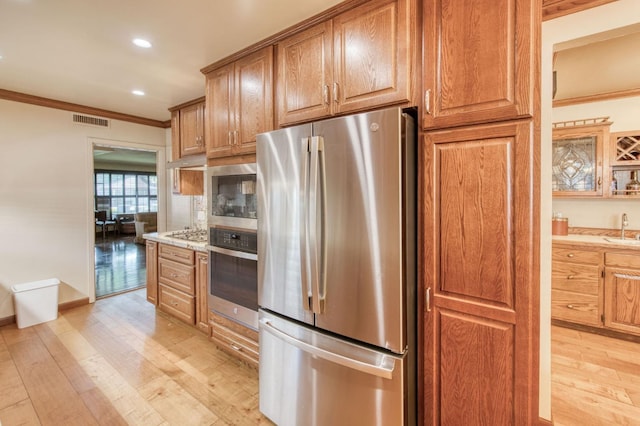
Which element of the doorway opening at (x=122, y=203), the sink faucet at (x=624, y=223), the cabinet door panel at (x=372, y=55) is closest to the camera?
the cabinet door panel at (x=372, y=55)

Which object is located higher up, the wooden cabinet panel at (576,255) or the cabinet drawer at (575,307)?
the wooden cabinet panel at (576,255)

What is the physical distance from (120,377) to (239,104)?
2420 mm

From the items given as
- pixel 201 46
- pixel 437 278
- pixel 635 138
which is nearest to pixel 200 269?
pixel 201 46

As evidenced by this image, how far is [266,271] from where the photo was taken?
185cm

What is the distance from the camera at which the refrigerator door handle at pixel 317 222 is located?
1.54 meters

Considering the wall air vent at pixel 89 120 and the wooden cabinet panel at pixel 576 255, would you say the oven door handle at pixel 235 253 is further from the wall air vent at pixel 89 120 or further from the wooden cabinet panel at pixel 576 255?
the wooden cabinet panel at pixel 576 255

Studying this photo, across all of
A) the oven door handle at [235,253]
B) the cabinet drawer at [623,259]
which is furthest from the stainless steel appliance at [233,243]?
the cabinet drawer at [623,259]

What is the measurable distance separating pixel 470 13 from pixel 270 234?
5.07ft

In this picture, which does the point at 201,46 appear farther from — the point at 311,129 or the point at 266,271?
the point at 266,271

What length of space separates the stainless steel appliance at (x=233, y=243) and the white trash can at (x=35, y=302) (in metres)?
2.35

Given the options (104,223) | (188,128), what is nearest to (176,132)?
(188,128)

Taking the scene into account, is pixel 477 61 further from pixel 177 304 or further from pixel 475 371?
pixel 177 304

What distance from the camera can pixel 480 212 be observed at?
132cm

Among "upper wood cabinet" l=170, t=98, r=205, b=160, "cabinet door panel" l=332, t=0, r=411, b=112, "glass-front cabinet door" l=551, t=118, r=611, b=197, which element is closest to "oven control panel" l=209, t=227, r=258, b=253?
"cabinet door panel" l=332, t=0, r=411, b=112
